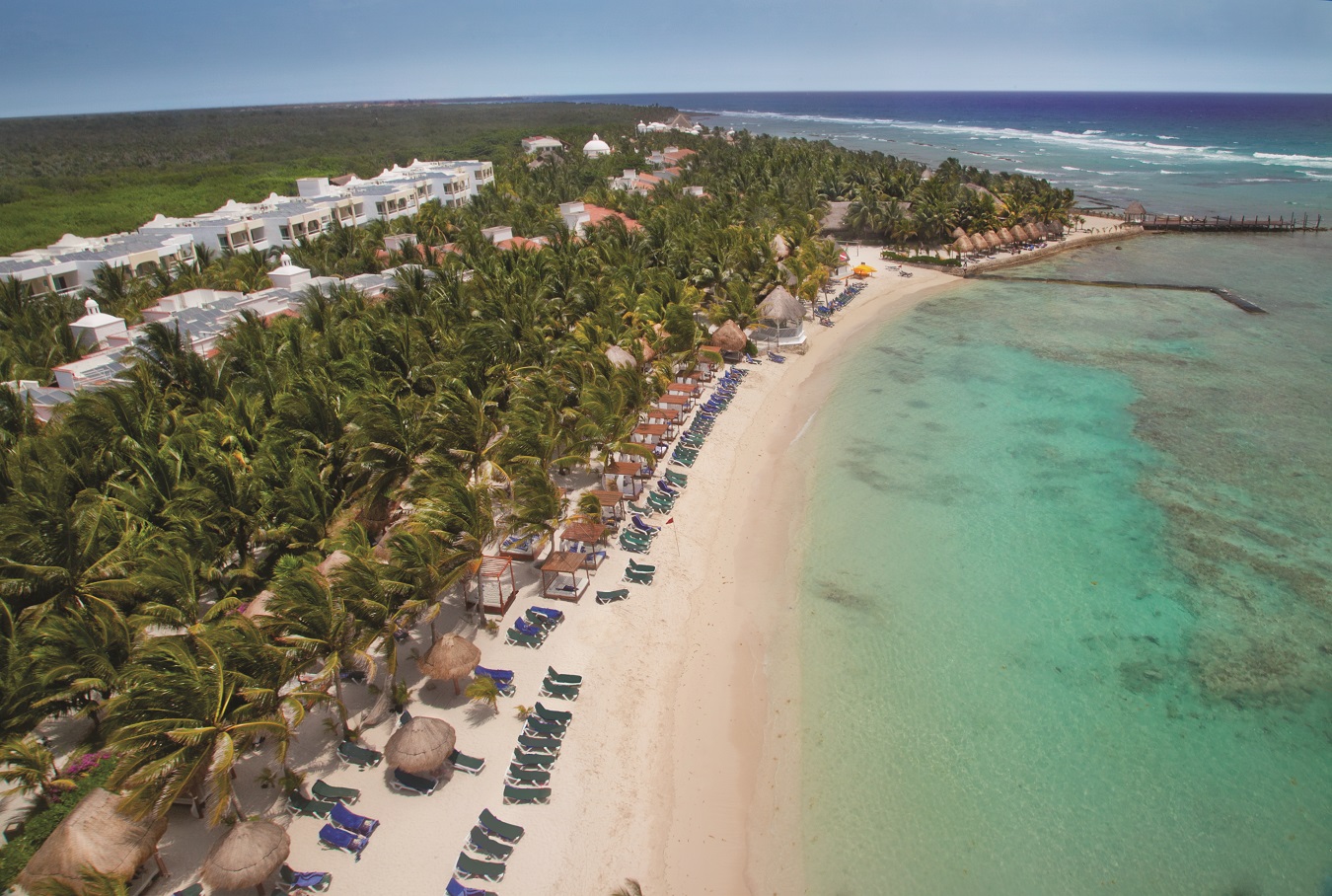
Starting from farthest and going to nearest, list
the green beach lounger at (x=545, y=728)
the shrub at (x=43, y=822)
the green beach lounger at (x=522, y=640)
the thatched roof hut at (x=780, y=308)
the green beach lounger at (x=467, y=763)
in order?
the thatched roof hut at (x=780, y=308)
the green beach lounger at (x=522, y=640)
the green beach lounger at (x=545, y=728)
the green beach lounger at (x=467, y=763)
the shrub at (x=43, y=822)

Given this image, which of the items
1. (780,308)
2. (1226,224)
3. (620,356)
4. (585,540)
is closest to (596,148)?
(1226,224)

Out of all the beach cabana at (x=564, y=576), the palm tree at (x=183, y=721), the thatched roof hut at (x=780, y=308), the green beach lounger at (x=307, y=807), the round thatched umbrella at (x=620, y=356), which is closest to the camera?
the palm tree at (x=183, y=721)

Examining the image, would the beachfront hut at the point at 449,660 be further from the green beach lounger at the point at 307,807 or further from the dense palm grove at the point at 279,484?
the green beach lounger at the point at 307,807

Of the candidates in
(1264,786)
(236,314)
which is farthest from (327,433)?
(1264,786)

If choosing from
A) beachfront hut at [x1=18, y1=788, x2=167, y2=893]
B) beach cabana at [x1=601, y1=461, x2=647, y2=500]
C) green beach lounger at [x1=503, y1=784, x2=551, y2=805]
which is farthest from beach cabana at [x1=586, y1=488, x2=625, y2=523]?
beachfront hut at [x1=18, y1=788, x2=167, y2=893]

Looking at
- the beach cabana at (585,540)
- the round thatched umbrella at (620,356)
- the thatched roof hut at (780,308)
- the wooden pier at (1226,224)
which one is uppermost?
the wooden pier at (1226,224)

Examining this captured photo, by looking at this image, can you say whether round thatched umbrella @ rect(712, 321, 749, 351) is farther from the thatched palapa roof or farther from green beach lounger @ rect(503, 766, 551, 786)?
green beach lounger @ rect(503, 766, 551, 786)

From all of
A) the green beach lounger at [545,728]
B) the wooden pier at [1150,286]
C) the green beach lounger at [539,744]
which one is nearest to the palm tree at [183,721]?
the green beach lounger at [539,744]

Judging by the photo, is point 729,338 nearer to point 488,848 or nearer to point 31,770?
point 488,848
